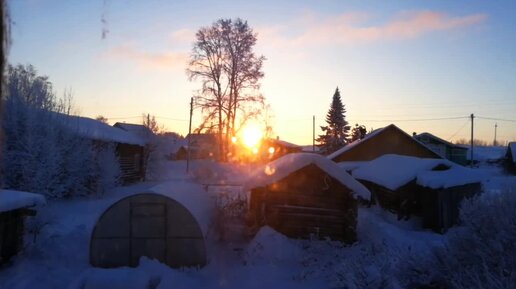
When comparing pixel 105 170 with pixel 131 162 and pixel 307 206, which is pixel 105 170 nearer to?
pixel 131 162

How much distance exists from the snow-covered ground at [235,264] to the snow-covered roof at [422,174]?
12.0 feet

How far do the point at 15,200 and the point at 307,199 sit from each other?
27.9ft

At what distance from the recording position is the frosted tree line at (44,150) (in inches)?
730

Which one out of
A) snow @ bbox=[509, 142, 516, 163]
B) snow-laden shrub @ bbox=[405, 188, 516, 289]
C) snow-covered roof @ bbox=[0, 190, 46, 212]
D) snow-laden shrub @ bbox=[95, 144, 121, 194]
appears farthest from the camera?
snow @ bbox=[509, 142, 516, 163]

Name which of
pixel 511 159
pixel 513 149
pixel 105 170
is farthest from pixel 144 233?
pixel 511 159

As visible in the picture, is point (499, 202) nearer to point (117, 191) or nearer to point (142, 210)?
point (142, 210)

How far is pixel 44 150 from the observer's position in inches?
752

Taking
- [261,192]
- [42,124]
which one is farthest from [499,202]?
[42,124]

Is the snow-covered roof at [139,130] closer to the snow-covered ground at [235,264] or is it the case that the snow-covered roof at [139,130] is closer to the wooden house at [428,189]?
the wooden house at [428,189]

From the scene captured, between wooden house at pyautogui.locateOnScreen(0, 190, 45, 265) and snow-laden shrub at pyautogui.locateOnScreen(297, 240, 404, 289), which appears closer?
snow-laden shrub at pyautogui.locateOnScreen(297, 240, 404, 289)

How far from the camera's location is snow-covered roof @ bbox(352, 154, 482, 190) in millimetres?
17922

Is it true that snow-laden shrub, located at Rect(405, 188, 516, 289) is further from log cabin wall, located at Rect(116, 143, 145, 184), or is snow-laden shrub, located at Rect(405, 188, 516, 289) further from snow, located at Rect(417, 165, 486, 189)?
log cabin wall, located at Rect(116, 143, 145, 184)

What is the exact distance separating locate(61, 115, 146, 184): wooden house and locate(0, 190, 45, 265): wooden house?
38.1 feet

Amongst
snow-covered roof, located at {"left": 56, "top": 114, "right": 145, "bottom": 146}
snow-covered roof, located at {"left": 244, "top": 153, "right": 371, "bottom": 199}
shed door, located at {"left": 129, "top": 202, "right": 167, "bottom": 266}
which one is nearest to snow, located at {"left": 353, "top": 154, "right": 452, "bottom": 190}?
snow-covered roof, located at {"left": 244, "top": 153, "right": 371, "bottom": 199}
